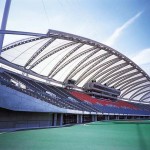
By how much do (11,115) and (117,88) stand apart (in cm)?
4647

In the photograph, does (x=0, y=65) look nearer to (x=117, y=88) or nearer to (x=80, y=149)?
(x=80, y=149)

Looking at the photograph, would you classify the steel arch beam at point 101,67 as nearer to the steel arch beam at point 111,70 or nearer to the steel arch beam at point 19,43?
the steel arch beam at point 111,70

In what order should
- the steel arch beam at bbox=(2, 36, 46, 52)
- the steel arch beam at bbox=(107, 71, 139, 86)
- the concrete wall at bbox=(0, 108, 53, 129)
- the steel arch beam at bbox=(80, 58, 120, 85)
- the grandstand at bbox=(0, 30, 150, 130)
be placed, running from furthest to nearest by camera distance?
1. the steel arch beam at bbox=(107, 71, 139, 86)
2. the steel arch beam at bbox=(80, 58, 120, 85)
3. the steel arch beam at bbox=(2, 36, 46, 52)
4. the grandstand at bbox=(0, 30, 150, 130)
5. the concrete wall at bbox=(0, 108, 53, 129)

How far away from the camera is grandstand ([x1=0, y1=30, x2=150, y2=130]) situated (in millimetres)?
20016

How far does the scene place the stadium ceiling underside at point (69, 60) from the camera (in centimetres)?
2784

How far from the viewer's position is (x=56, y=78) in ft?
135

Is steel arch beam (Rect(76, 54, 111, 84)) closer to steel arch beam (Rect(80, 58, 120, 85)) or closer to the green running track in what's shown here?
steel arch beam (Rect(80, 58, 120, 85))

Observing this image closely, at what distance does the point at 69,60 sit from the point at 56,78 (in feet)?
22.8

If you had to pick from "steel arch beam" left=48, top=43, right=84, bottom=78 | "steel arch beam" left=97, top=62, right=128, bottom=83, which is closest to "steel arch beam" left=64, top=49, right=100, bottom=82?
"steel arch beam" left=48, top=43, right=84, bottom=78

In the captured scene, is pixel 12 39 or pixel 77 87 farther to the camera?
pixel 77 87

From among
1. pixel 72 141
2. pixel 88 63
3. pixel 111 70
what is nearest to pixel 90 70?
pixel 88 63

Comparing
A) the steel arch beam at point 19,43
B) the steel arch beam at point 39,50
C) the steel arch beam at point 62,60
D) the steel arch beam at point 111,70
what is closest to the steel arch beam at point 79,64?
the steel arch beam at point 62,60

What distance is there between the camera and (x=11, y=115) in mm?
19438

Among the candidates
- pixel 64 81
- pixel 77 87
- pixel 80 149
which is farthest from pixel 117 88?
pixel 80 149
